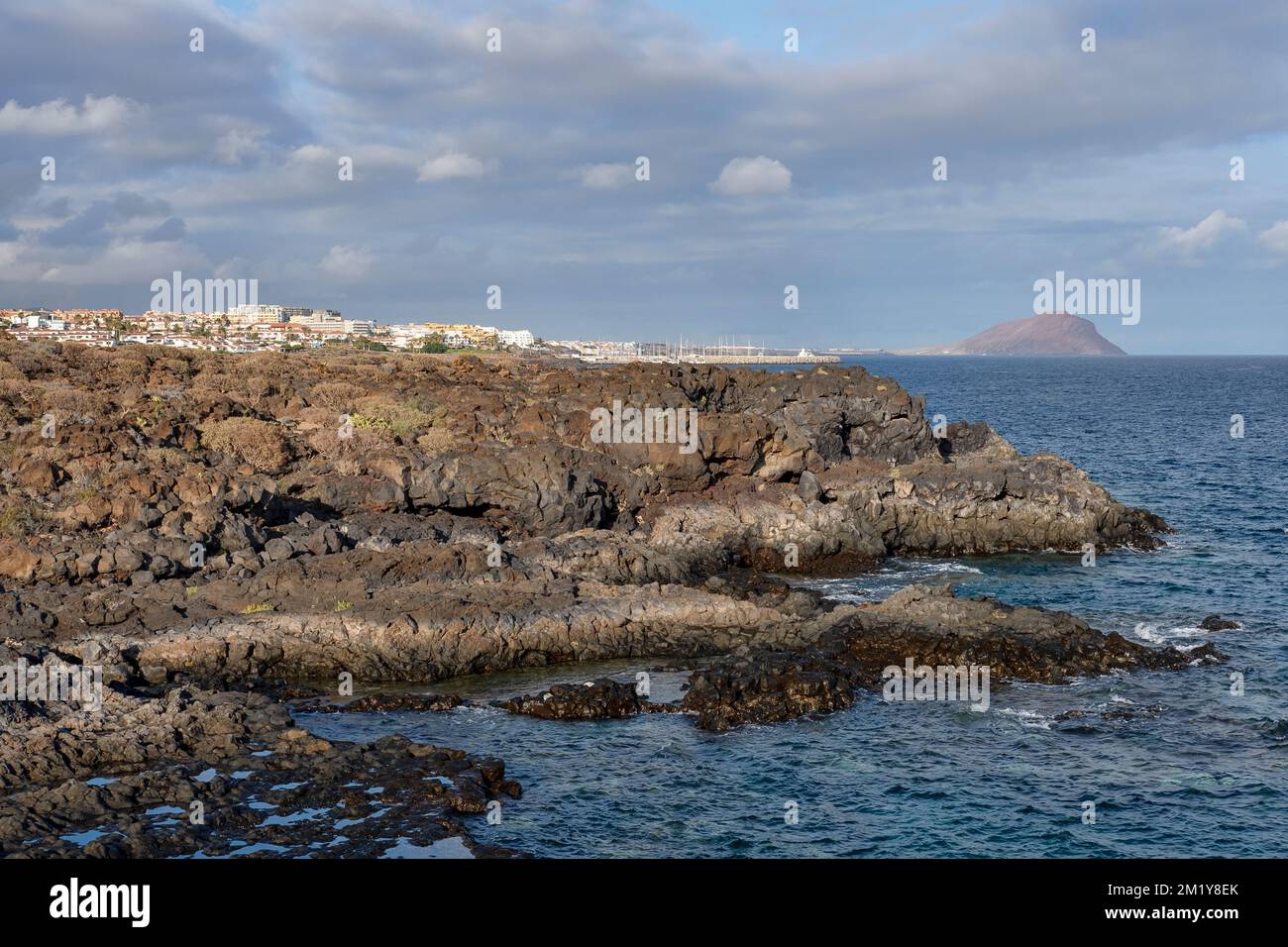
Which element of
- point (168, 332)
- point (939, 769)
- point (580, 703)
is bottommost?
point (939, 769)

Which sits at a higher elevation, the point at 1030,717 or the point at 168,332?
the point at 168,332

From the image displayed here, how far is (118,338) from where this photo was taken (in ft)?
327

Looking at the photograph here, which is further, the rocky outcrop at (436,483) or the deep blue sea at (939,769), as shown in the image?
the rocky outcrop at (436,483)

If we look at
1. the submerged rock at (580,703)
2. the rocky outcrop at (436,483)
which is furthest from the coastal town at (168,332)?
the submerged rock at (580,703)

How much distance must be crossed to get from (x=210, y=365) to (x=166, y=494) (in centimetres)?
3140

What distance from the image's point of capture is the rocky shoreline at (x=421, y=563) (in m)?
22.3

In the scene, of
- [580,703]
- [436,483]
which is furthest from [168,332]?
[580,703]

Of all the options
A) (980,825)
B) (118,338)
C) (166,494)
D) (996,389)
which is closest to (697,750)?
(980,825)

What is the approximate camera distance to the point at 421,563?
36.1 meters

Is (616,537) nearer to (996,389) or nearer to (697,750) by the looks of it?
(697,750)

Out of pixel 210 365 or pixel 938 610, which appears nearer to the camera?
pixel 938 610

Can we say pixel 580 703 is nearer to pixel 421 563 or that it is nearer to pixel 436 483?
pixel 421 563

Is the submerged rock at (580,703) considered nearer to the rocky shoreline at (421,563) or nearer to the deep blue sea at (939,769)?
the rocky shoreline at (421,563)

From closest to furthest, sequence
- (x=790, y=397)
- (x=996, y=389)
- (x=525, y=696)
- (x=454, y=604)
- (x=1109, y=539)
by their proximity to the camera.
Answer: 1. (x=525, y=696)
2. (x=454, y=604)
3. (x=1109, y=539)
4. (x=790, y=397)
5. (x=996, y=389)
